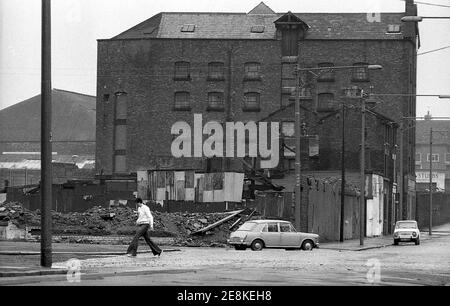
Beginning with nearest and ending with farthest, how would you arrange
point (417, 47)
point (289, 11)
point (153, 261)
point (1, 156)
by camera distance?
point (153, 261), point (289, 11), point (417, 47), point (1, 156)

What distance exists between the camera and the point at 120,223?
157ft

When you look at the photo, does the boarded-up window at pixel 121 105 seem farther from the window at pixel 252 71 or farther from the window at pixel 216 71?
the window at pixel 252 71

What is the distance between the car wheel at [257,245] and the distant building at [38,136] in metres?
65.1

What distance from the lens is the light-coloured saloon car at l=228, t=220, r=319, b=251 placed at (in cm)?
3697

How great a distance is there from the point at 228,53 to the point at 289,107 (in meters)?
11.0

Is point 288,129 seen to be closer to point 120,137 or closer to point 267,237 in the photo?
point 120,137

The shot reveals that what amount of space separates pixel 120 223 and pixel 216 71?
4010 centimetres

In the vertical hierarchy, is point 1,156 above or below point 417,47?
below

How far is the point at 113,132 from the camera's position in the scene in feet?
281

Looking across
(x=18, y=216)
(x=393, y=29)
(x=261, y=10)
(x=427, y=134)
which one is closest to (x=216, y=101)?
(x=261, y=10)

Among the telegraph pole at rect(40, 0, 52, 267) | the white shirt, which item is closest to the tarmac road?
the telegraph pole at rect(40, 0, 52, 267)

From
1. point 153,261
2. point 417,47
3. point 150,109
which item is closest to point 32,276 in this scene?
point 153,261

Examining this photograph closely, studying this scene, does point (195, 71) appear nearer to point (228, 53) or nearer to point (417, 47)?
point (228, 53)

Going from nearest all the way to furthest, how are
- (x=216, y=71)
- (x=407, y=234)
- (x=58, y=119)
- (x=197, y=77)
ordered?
1. (x=407, y=234)
2. (x=216, y=71)
3. (x=197, y=77)
4. (x=58, y=119)
